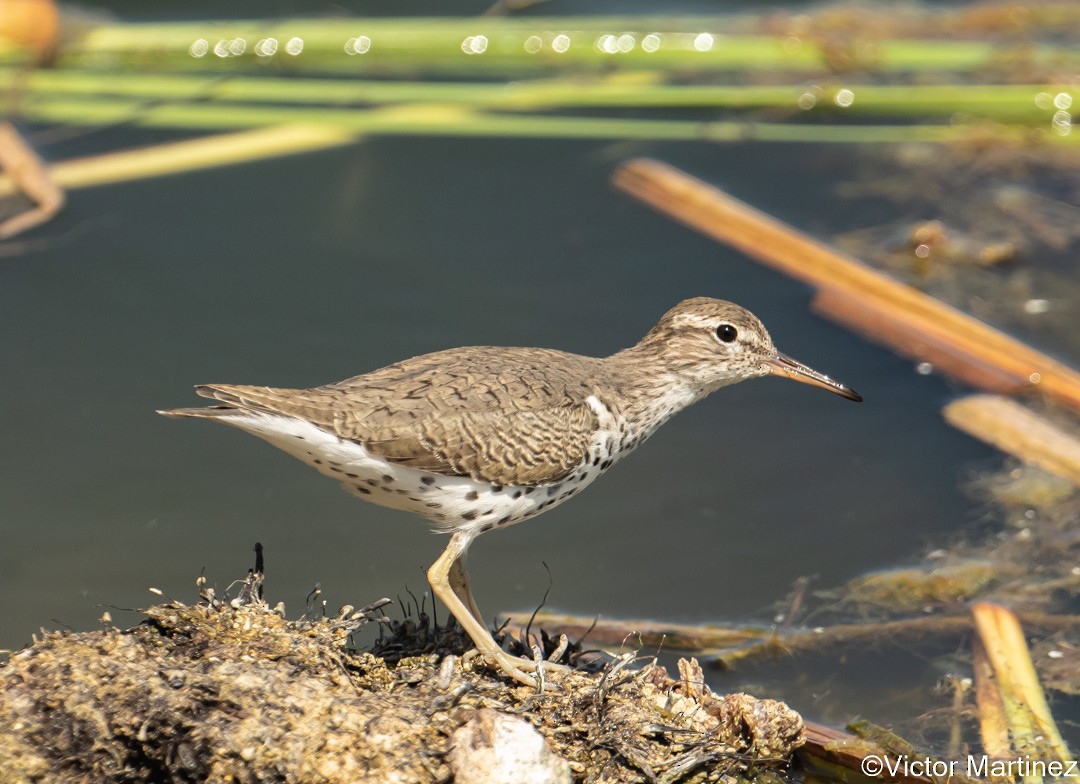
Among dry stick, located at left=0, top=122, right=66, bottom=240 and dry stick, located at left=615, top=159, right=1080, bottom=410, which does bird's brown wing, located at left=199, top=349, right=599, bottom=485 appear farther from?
dry stick, located at left=0, top=122, right=66, bottom=240

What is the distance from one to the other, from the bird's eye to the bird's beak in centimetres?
24

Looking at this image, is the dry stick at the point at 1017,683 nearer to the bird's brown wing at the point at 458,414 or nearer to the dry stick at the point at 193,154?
the bird's brown wing at the point at 458,414

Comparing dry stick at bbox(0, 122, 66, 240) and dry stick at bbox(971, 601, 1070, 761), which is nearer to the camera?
dry stick at bbox(971, 601, 1070, 761)

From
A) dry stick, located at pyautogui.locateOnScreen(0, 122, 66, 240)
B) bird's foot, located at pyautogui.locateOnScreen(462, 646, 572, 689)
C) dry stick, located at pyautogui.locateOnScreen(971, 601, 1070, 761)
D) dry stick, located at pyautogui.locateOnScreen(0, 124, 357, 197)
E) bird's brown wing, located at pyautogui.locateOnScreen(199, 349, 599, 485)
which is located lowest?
bird's foot, located at pyautogui.locateOnScreen(462, 646, 572, 689)

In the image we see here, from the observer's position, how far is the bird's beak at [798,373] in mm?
6457

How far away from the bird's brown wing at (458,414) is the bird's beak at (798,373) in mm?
1100

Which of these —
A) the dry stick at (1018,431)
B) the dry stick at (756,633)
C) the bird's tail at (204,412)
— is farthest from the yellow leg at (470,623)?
the dry stick at (1018,431)

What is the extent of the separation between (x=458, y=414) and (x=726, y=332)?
1521 mm

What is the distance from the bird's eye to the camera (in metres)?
6.32

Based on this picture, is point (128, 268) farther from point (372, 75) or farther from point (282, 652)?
point (282, 652)

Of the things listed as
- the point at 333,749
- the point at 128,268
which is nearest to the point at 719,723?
the point at 333,749

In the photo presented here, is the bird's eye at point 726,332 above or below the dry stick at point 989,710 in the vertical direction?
above

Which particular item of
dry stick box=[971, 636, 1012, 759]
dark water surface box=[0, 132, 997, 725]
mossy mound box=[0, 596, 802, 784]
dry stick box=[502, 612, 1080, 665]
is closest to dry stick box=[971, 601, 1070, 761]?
dry stick box=[971, 636, 1012, 759]

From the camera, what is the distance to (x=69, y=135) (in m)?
9.91
